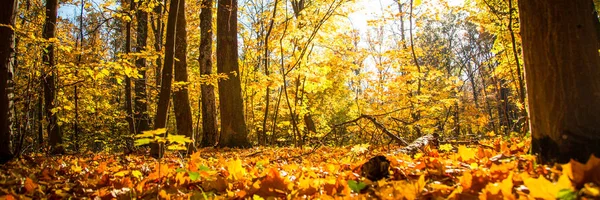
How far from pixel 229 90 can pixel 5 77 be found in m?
6.09

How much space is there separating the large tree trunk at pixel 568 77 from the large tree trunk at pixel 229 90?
8.34m

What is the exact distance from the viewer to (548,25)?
2.13m

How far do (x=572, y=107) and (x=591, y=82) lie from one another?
0.59 ft

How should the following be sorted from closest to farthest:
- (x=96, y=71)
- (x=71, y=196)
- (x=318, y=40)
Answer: (x=71, y=196) < (x=96, y=71) < (x=318, y=40)

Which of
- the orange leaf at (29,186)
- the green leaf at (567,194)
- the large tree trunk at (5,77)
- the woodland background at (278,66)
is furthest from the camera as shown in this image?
the woodland background at (278,66)

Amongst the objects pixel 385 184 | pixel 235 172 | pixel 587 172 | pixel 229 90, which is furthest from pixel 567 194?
pixel 229 90

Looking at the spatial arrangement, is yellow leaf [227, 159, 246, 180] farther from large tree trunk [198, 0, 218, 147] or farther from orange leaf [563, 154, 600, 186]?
large tree trunk [198, 0, 218, 147]

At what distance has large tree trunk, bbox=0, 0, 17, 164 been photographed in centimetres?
422

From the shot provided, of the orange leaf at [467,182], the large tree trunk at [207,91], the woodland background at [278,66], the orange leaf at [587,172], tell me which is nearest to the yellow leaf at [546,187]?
the orange leaf at [587,172]

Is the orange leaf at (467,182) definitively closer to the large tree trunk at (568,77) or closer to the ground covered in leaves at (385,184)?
the ground covered in leaves at (385,184)

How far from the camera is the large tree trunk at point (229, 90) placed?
9.89 metres

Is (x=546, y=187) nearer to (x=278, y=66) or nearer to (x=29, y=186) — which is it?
(x=29, y=186)

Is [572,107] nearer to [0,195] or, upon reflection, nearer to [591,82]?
[591,82]

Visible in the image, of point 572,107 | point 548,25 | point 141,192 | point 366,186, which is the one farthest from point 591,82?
point 141,192
